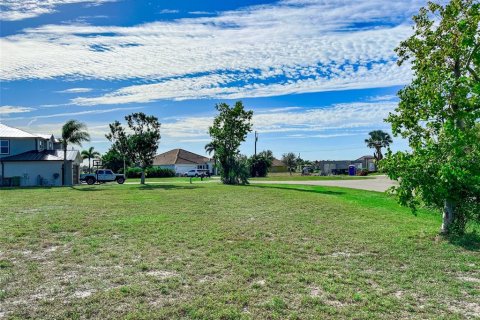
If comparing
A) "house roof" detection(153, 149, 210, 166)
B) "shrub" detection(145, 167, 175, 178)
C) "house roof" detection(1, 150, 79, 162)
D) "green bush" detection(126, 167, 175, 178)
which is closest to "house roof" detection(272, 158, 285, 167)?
"house roof" detection(153, 149, 210, 166)

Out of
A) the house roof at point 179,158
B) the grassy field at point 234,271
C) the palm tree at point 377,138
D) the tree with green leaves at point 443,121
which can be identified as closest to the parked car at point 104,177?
the grassy field at point 234,271

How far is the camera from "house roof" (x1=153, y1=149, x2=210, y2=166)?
8600 centimetres

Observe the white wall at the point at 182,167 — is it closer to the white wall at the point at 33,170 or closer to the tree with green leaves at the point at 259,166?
the tree with green leaves at the point at 259,166

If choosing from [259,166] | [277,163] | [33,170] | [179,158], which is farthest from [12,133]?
[277,163]

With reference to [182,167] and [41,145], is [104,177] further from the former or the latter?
[182,167]

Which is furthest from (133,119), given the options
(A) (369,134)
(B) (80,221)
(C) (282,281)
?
(A) (369,134)

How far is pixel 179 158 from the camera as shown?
8650 cm

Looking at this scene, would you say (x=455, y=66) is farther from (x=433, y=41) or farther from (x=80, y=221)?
(x=80, y=221)

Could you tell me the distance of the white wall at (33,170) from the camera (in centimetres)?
3688

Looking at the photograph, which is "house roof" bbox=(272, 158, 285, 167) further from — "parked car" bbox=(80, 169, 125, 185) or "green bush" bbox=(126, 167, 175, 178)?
"parked car" bbox=(80, 169, 125, 185)

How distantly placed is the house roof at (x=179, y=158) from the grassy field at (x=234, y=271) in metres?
74.5

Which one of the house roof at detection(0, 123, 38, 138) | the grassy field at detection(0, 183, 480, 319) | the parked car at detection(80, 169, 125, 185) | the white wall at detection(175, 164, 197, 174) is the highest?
the house roof at detection(0, 123, 38, 138)

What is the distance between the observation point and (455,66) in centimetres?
952

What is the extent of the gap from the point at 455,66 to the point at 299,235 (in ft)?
17.8
